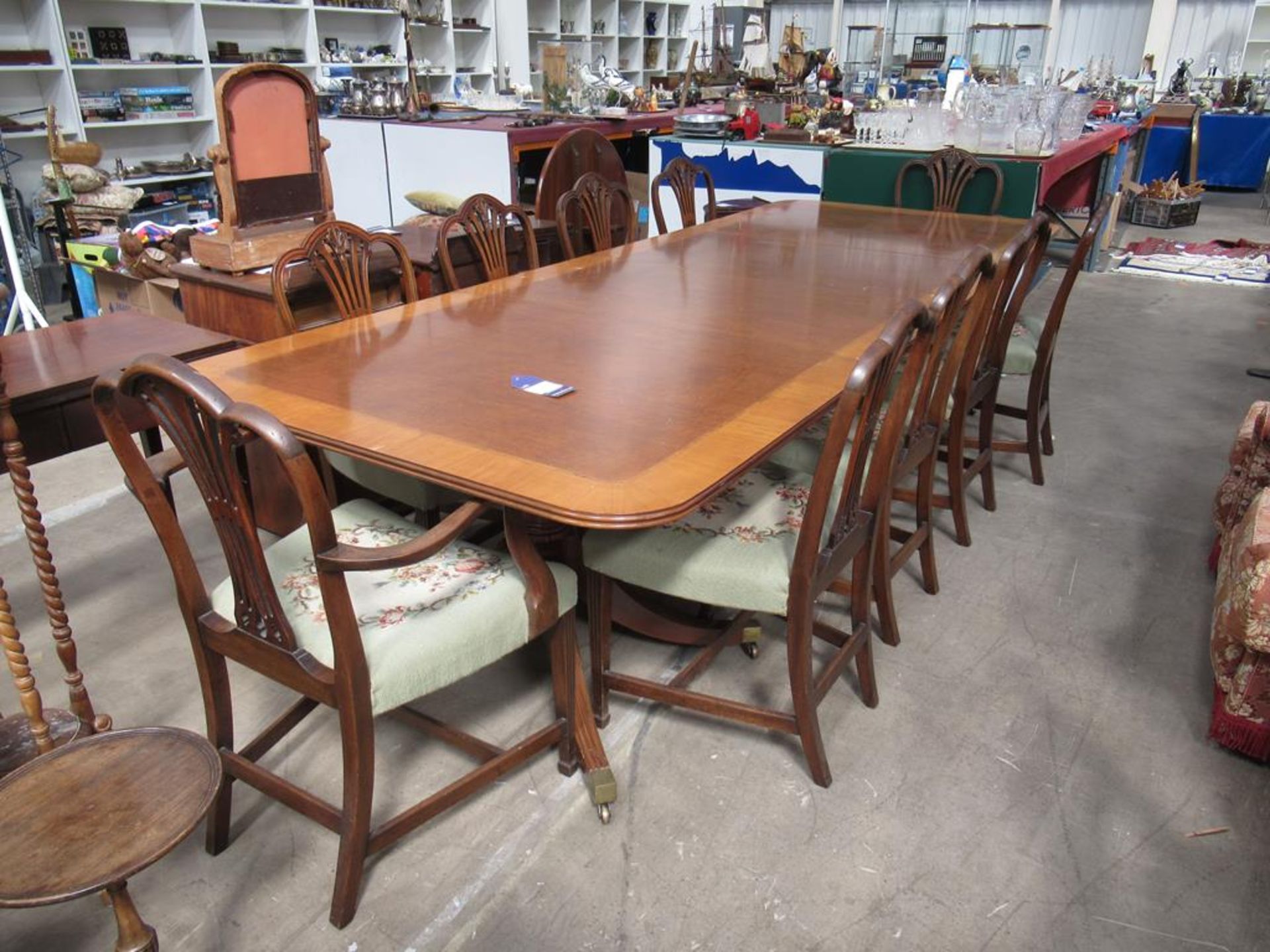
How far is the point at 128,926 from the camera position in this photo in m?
1.10

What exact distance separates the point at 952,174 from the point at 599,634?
2.70 metres

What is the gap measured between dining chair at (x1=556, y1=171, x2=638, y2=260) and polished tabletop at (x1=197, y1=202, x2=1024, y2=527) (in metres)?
0.26

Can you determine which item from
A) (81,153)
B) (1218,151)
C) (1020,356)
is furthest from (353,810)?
(1218,151)

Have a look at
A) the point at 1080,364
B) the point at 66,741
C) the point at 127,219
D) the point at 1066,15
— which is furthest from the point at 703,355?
the point at 1066,15

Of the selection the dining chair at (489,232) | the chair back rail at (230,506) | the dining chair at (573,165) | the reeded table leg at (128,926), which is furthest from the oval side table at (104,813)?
the dining chair at (573,165)

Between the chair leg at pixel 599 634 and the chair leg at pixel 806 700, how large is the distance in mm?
369

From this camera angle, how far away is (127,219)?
450 cm

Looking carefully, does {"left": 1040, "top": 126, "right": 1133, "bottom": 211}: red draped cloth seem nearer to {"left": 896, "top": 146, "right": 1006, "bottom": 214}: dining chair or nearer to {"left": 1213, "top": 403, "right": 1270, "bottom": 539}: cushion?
{"left": 896, "top": 146, "right": 1006, "bottom": 214}: dining chair

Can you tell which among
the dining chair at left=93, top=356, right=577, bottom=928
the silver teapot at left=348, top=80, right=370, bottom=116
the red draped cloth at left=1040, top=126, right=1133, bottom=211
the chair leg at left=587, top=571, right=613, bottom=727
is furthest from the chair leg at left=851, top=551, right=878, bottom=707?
the silver teapot at left=348, top=80, right=370, bottom=116

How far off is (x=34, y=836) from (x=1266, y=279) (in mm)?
6615

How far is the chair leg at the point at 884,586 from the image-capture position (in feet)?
6.45

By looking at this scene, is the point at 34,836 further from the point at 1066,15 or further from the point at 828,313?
the point at 1066,15

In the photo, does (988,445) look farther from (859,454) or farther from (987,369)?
(859,454)

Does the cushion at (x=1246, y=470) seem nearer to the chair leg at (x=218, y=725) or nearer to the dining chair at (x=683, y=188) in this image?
the dining chair at (x=683, y=188)
